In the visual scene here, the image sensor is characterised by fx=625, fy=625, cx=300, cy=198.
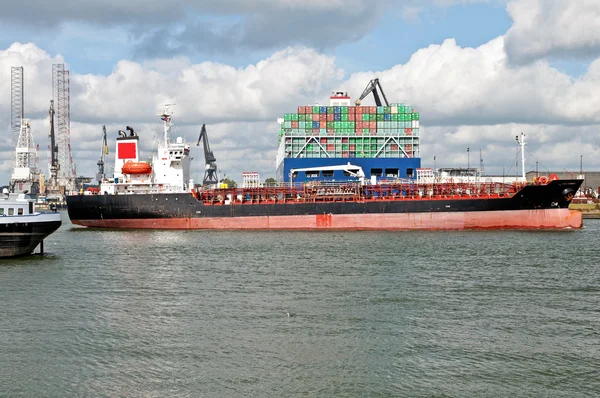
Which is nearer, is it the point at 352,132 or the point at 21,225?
the point at 21,225

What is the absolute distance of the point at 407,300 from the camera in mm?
22156

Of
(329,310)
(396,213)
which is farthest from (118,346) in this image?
(396,213)

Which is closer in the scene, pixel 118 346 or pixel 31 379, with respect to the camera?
pixel 31 379

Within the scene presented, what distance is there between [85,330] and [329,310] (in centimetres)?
761

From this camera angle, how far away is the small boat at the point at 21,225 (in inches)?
1266

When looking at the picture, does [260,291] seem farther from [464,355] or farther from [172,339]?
[464,355]

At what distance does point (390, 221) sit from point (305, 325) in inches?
1221

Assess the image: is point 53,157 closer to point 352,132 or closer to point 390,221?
point 352,132

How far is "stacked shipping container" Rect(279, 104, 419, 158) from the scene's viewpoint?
81062 millimetres

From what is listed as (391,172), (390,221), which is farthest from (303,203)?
(391,172)

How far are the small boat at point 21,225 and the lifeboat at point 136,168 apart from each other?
21.8 m

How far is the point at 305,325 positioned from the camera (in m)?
18.7

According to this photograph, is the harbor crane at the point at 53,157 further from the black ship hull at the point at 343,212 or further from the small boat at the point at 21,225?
the small boat at the point at 21,225

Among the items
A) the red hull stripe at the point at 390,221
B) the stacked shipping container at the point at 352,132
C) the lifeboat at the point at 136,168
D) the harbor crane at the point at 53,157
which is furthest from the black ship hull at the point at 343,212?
the harbor crane at the point at 53,157
